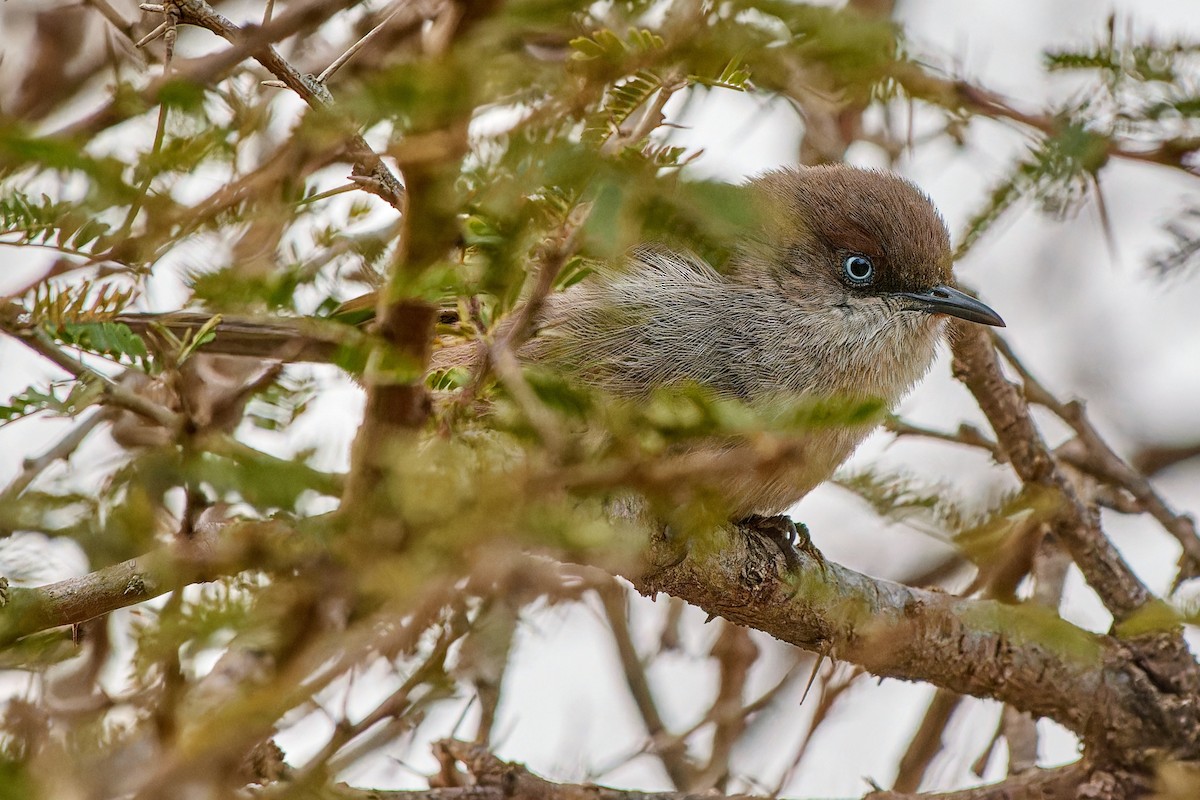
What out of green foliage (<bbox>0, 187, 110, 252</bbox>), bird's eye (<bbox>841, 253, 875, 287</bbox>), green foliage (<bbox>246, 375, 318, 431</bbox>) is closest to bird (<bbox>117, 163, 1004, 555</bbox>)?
bird's eye (<bbox>841, 253, 875, 287</bbox>)

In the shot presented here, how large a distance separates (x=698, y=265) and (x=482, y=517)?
243 centimetres

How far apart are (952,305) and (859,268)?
376mm

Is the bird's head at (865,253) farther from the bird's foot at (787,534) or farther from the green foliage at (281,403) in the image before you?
the green foliage at (281,403)

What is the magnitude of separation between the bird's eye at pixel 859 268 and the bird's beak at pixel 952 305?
134 millimetres

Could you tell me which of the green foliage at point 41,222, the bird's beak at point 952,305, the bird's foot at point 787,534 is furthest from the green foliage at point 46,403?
the bird's beak at point 952,305

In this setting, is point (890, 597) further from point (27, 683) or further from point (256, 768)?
point (27, 683)

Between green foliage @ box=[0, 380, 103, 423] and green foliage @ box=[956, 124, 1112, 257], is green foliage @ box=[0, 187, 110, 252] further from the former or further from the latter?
green foliage @ box=[956, 124, 1112, 257]

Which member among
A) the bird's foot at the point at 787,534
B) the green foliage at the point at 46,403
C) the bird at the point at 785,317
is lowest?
the green foliage at the point at 46,403

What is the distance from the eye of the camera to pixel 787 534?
4.07 meters

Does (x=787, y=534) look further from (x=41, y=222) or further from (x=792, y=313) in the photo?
(x=41, y=222)

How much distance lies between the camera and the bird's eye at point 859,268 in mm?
4523

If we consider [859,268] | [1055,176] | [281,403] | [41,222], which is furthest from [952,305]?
[41,222]

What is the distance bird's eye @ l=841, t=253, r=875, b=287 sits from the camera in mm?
4523

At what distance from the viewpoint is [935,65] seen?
4.16 m
